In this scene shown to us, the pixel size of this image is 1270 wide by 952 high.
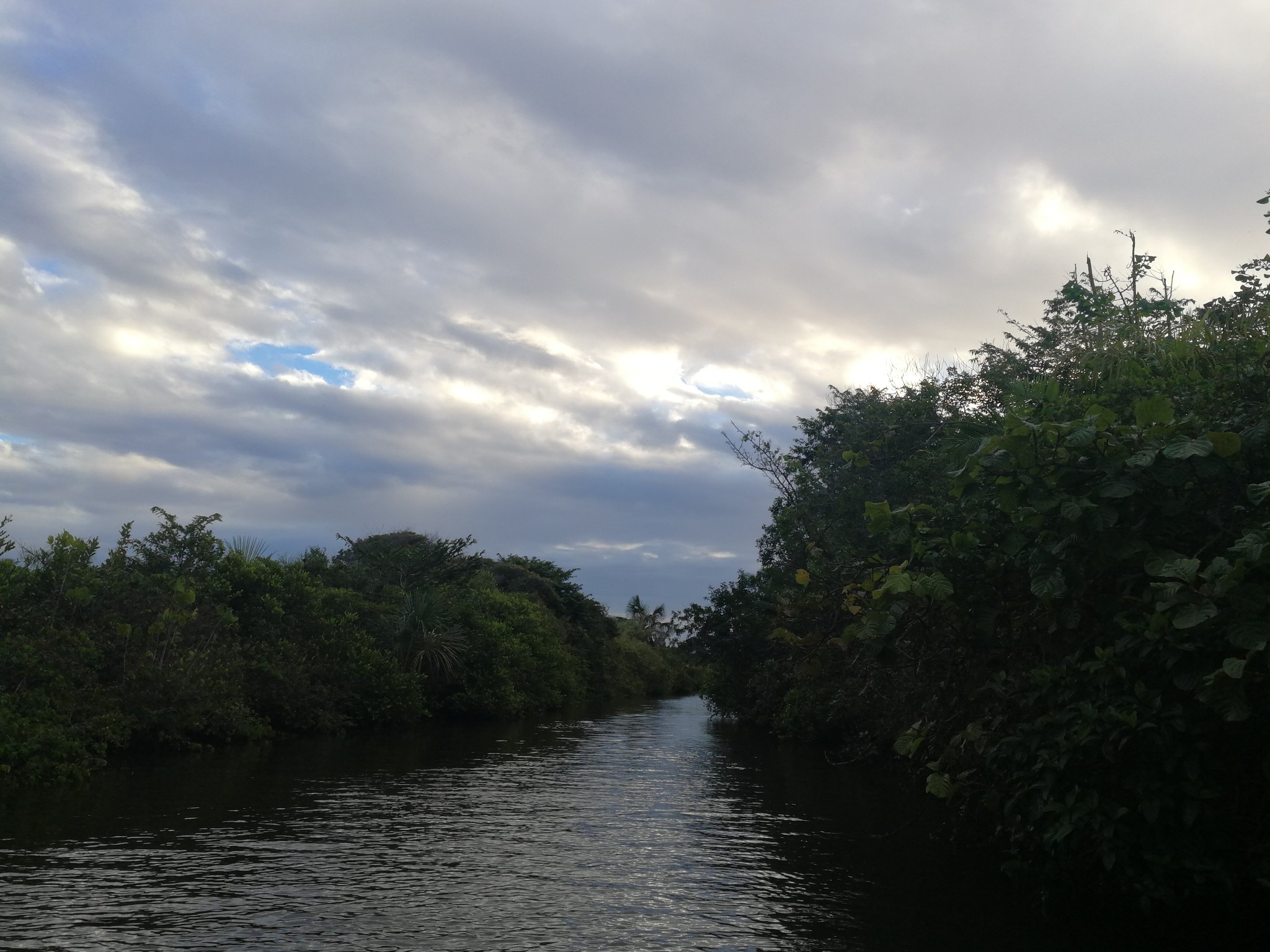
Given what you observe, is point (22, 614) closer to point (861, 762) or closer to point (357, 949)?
point (357, 949)

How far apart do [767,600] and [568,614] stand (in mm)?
25366

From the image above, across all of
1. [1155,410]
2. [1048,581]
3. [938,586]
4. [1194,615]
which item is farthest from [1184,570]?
[938,586]

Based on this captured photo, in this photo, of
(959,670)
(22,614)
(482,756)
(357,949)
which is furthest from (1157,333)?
(22,614)

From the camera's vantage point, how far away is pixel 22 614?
17844mm

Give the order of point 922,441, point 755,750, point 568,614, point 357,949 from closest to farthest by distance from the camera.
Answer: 1. point 357,949
2. point 922,441
3. point 755,750
4. point 568,614

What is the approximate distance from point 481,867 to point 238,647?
574 inches

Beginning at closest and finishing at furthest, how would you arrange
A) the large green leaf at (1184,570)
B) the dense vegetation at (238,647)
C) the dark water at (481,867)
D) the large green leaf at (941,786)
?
1. the large green leaf at (1184,570)
2. the dark water at (481,867)
3. the large green leaf at (941,786)
4. the dense vegetation at (238,647)

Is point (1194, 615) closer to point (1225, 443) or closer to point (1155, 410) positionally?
point (1225, 443)

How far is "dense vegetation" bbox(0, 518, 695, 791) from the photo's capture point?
1717cm

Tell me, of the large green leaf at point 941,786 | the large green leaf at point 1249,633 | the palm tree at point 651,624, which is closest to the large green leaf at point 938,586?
the large green leaf at point 941,786

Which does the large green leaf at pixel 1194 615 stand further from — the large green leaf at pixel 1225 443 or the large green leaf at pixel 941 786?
the large green leaf at pixel 941 786

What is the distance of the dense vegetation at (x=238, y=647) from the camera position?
17172 millimetres

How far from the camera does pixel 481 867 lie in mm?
10625

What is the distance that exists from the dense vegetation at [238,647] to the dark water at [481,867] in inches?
54.0
